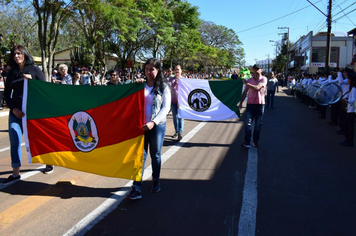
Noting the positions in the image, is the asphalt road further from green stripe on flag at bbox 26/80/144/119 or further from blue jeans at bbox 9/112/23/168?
green stripe on flag at bbox 26/80/144/119

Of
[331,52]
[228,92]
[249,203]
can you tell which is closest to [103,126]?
[249,203]

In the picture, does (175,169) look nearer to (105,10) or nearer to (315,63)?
(105,10)

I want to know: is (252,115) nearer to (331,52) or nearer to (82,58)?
(82,58)

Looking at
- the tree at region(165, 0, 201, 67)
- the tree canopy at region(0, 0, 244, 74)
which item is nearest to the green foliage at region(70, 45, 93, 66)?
the tree canopy at region(0, 0, 244, 74)

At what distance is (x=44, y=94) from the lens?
14.6 feet

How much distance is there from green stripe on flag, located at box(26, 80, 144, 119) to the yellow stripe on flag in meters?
0.63

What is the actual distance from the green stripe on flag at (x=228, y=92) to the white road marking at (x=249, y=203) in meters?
2.19

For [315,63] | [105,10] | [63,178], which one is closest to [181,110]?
[63,178]

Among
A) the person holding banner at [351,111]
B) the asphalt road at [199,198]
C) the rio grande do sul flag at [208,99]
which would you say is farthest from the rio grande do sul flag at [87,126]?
the person holding banner at [351,111]

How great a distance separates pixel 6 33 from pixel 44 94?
110ft

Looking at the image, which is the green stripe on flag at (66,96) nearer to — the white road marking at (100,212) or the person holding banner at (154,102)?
the person holding banner at (154,102)

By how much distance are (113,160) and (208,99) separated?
4.05m

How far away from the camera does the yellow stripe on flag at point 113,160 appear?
3.86 m

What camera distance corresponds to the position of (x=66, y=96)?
4320mm
